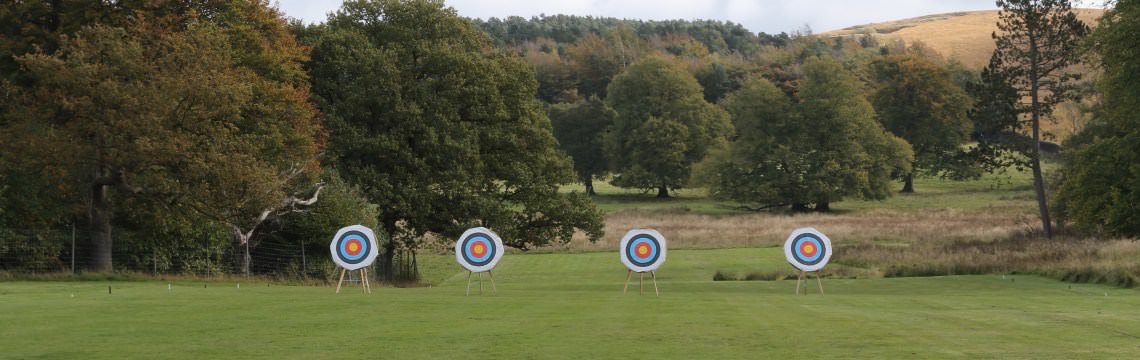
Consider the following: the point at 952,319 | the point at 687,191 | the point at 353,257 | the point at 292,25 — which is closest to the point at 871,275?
the point at 353,257

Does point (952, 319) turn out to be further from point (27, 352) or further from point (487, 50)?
point (487, 50)

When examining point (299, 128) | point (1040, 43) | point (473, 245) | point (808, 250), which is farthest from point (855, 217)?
point (473, 245)

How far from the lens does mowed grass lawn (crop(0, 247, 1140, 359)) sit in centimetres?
1245

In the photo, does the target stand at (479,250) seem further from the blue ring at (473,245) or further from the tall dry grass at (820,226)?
the tall dry grass at (820,226)

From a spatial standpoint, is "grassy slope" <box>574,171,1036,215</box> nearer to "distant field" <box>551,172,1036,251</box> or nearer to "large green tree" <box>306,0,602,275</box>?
"distant field" <box>551,172,1036,251</box>

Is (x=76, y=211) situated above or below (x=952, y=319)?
above

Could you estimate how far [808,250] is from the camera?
3059 cm

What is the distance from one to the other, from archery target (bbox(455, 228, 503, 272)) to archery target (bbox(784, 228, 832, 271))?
756cm

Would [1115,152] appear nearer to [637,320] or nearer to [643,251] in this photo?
[643,251]

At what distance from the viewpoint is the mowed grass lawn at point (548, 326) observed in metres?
12.5

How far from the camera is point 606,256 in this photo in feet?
178

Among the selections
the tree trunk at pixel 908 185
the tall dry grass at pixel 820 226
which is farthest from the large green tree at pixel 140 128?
the tree trunk at pixel 908 185

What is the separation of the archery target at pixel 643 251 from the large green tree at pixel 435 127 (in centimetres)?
1281

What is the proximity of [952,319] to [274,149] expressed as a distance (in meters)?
25.9
